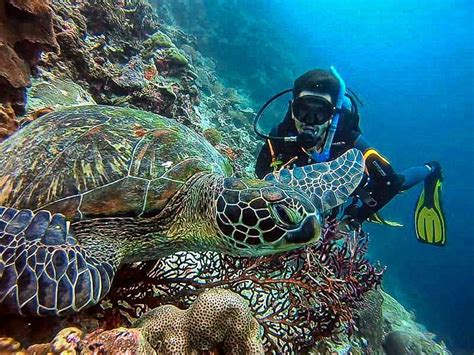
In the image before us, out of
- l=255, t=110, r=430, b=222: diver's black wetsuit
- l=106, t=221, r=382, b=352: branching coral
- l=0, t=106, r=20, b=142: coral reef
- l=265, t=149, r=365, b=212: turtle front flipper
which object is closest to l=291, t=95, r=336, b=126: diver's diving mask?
l=255, t=110, r=430, b=222: diver's black wetsuit

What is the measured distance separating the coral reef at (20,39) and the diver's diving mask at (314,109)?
103 inches

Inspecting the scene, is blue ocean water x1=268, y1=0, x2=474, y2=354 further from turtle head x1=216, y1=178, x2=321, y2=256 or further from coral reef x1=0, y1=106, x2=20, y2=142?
coral reef x1=0, y1=106, x2=20, y2=142

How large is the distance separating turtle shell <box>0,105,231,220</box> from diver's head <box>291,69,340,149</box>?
1878 millimetres

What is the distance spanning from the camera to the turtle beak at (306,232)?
5.53ft

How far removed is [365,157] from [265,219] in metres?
2.75

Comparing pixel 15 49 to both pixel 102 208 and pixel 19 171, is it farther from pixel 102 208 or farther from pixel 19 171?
pixel 102 208

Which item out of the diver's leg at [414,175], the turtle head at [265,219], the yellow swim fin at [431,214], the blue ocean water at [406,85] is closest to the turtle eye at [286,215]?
the turtle head at [265,219]

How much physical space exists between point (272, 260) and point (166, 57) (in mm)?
5423

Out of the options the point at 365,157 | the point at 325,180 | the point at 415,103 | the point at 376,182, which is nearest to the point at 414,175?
the point at 376,182

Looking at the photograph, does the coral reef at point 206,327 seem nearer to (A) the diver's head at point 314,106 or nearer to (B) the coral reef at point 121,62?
(B) the coral reef at point 121,62

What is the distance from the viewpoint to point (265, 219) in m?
1.67

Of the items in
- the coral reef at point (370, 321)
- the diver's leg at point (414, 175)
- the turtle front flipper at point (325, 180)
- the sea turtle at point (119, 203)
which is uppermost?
the diver's leg at point (414, 175)

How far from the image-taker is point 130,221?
1.80 m

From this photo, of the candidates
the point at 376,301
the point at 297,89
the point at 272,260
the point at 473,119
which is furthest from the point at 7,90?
the point at 473,119
